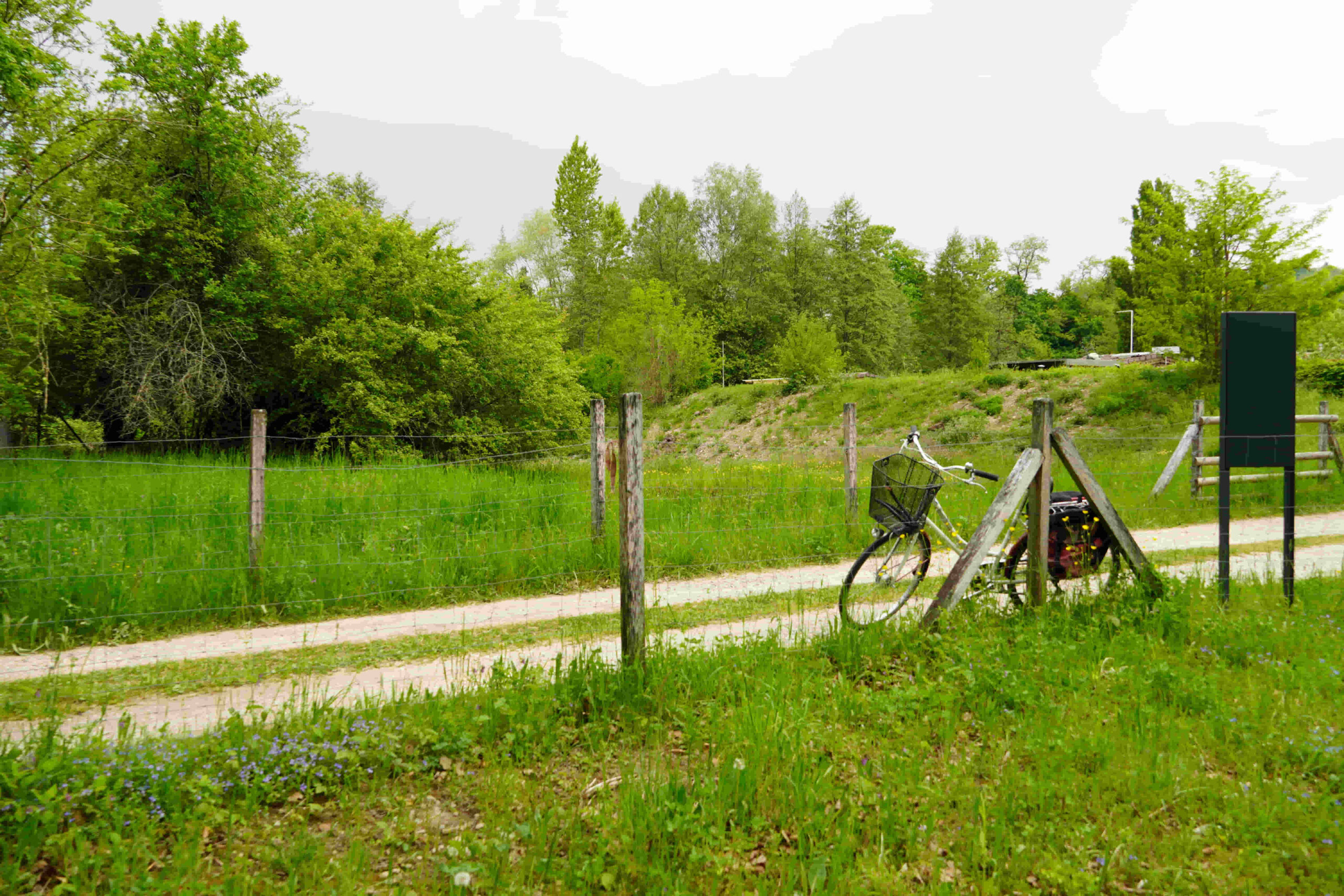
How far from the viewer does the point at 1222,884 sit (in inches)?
114

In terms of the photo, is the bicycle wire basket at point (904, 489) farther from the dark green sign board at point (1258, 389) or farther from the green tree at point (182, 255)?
the green tree at point (182, 255)

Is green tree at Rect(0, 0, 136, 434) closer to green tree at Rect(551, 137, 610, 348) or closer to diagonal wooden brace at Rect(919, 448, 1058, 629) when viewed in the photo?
diagonal wooden brace at Rect(919, 448, 1058, 629)

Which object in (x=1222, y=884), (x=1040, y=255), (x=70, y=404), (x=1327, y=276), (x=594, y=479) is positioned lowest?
(x=1222, y=884)

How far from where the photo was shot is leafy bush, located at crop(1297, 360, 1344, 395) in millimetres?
22422

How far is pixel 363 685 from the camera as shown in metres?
5.04

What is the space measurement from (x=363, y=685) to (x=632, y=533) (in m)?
2.06

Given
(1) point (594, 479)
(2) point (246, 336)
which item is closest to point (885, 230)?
(2) point (246, 336)

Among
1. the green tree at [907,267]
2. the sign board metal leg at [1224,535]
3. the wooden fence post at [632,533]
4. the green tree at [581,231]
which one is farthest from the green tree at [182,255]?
the green tree at [907,267]

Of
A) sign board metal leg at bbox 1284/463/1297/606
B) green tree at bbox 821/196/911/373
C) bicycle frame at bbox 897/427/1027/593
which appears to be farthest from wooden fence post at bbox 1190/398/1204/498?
green tree at bbox 821/196/911/373

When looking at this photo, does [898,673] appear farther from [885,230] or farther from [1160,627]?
[885,230]

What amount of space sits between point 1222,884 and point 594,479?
Result: 7082 millimetres

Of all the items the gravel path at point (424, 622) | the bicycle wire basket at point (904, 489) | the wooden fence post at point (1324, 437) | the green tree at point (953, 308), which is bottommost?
the gravel path at point (424, 622)

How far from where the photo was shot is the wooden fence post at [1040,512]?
569 cm

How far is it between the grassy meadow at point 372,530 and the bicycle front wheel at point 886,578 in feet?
5.52
